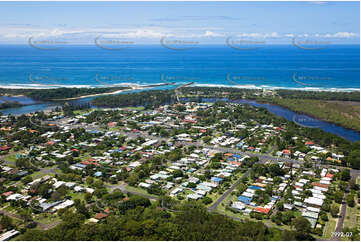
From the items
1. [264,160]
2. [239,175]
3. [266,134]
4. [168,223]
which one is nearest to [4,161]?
[168,223]

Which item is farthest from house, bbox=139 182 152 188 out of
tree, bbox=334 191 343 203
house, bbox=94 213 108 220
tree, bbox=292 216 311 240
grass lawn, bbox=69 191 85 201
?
tree, bbox=334 191 343 203

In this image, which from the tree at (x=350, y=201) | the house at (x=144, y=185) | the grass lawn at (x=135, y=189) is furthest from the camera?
the house at (x=144, y=185)

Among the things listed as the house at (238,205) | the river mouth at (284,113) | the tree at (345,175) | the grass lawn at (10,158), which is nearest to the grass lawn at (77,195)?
the grass lawn at (10,158)

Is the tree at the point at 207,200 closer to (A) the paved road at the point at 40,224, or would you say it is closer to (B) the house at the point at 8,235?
(A) the paved road at the point at 40,224

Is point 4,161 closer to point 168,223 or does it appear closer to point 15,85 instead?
point 168,223

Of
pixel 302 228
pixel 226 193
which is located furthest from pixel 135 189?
pixel 302 228

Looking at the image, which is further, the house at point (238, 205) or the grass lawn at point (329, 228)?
the house at point (238, 205)

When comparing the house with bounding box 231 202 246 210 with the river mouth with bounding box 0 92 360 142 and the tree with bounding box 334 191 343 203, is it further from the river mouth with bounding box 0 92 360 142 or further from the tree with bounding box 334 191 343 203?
the river mouth with bounding box 0 92 360 142

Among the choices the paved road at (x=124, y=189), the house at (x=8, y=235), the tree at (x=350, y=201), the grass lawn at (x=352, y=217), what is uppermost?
the tree at (x=350, y=201)

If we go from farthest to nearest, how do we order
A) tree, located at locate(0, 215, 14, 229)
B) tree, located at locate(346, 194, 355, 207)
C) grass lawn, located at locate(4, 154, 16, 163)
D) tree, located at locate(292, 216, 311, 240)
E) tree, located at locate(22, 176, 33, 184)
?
grass lawn, located at locate(4, 154, 16, 163), tree, located at locate(22, 176, 33, 184), tree, located at locate(346, 194, 355, 207), tree, located at locate(0, 215, 14, 229), tree, located at locate(292, 216, 311, 240)

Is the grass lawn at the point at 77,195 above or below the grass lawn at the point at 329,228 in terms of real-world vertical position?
below

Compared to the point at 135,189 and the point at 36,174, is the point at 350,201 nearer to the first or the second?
the point at 135,189
